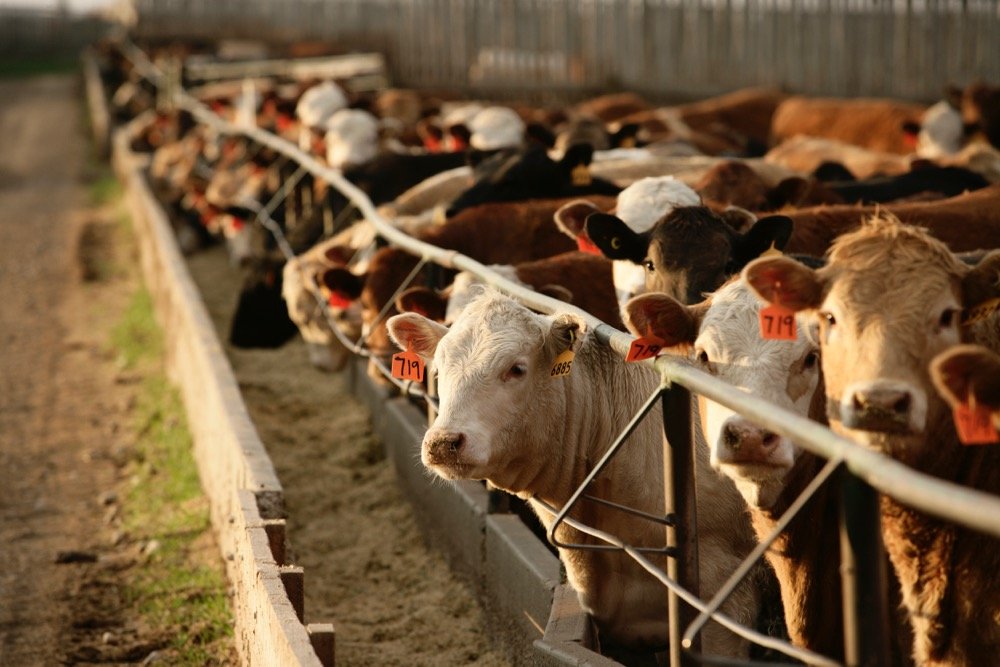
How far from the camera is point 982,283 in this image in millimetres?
3455

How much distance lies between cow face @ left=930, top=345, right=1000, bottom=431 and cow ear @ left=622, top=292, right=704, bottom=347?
1.17 metres

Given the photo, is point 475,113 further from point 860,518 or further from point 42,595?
point 860,518

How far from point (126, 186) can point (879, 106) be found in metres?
11.4

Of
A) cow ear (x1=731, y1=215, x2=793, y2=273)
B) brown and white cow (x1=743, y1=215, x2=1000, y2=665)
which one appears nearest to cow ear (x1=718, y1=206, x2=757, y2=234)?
cow ear (x1=731, y1=215, x2=793, y2=273)

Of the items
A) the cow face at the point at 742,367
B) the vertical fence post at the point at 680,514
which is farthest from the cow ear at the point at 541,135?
the vertical fence post at the point at 680,514

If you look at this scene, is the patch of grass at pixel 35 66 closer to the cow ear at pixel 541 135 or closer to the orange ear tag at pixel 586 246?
the cow ear at pixel 541 135

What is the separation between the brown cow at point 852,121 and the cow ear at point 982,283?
398 inches

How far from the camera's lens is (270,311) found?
382 inches

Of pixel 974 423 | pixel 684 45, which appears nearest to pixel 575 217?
pixel 974 423

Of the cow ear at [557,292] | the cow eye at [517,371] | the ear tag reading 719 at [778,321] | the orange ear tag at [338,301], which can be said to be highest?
the ear tag reading 719 at [778,321]

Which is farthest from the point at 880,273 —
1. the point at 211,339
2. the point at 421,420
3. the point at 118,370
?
the point at 118,370

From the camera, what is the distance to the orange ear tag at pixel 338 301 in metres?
7.40

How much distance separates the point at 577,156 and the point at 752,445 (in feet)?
16.1

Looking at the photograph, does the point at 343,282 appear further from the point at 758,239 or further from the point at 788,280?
the point at 788,280
